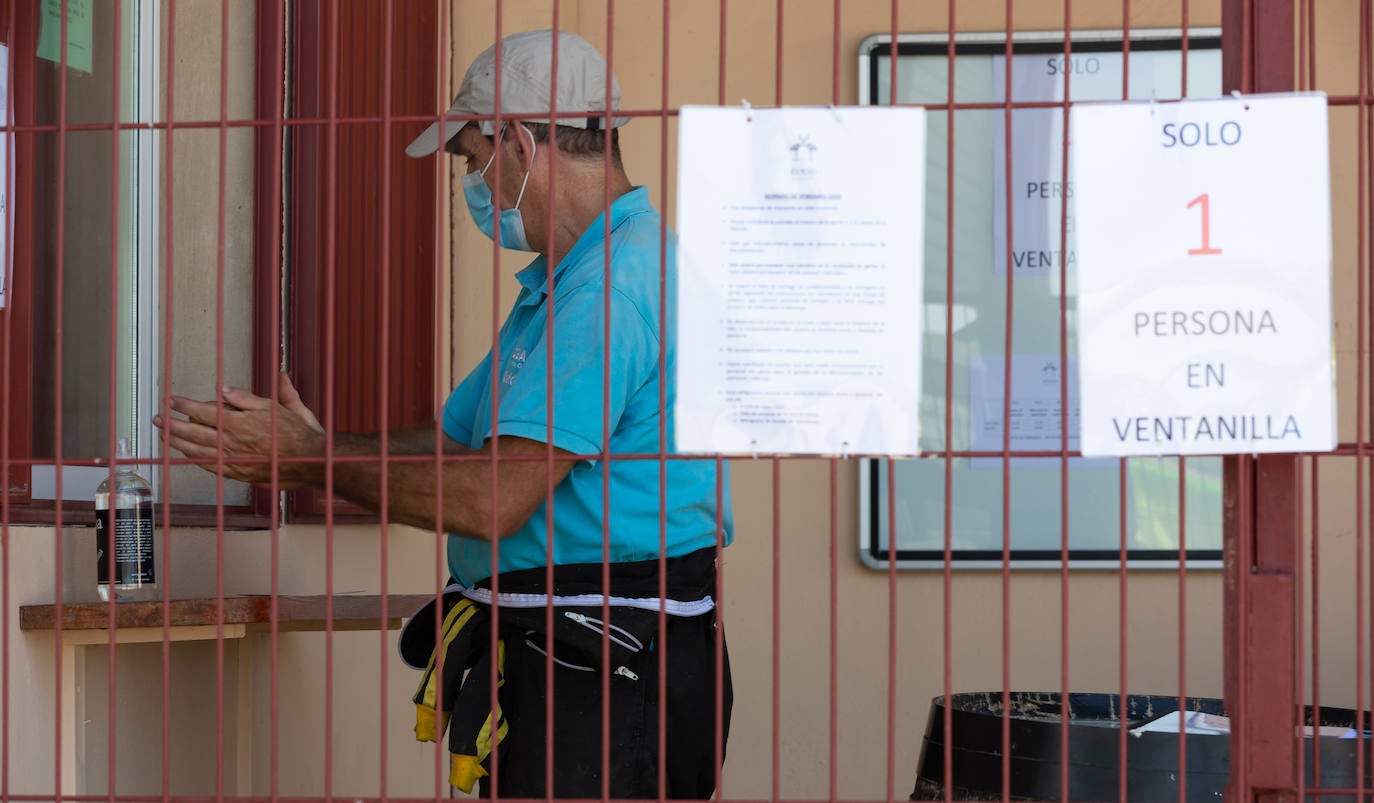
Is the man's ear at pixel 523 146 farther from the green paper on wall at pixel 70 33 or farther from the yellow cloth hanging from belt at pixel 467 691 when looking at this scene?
the green paper on wall at pixel 70 33

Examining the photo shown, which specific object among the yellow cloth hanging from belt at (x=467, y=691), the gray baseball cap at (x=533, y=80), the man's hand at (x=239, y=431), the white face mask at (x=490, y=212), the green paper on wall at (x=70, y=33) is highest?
the green paper on wall at (x=70, y=33)

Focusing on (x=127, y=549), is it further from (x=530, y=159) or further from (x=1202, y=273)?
(x=1202, y=273)

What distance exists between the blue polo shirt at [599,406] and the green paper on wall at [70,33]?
102cm

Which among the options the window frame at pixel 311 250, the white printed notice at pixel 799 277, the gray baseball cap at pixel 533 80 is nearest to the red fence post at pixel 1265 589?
the white printed notice at pixel 799 277

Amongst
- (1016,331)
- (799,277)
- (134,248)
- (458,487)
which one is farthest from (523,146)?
(1016,331)

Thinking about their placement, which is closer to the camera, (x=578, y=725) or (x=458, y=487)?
(x=458, y=487)

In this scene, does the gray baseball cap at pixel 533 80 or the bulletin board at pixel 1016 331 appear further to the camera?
the bulletin board at pixel 1016 331

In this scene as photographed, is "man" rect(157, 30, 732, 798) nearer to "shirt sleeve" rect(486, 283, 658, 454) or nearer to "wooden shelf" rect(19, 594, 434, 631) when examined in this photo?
"shirt sleeve" rect(486, 283, 658, 454)

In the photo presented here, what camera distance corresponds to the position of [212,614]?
8.30 ft

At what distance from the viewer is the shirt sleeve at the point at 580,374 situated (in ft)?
6.98

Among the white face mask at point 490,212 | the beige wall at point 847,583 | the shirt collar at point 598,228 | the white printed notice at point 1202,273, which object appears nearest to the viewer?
the white printed notice at point 1202,273

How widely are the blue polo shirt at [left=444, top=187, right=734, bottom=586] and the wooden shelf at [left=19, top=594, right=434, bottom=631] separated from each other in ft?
1.12

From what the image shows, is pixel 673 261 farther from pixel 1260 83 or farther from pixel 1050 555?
pixel 1050 555

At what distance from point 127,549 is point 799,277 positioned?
4.66 feet
